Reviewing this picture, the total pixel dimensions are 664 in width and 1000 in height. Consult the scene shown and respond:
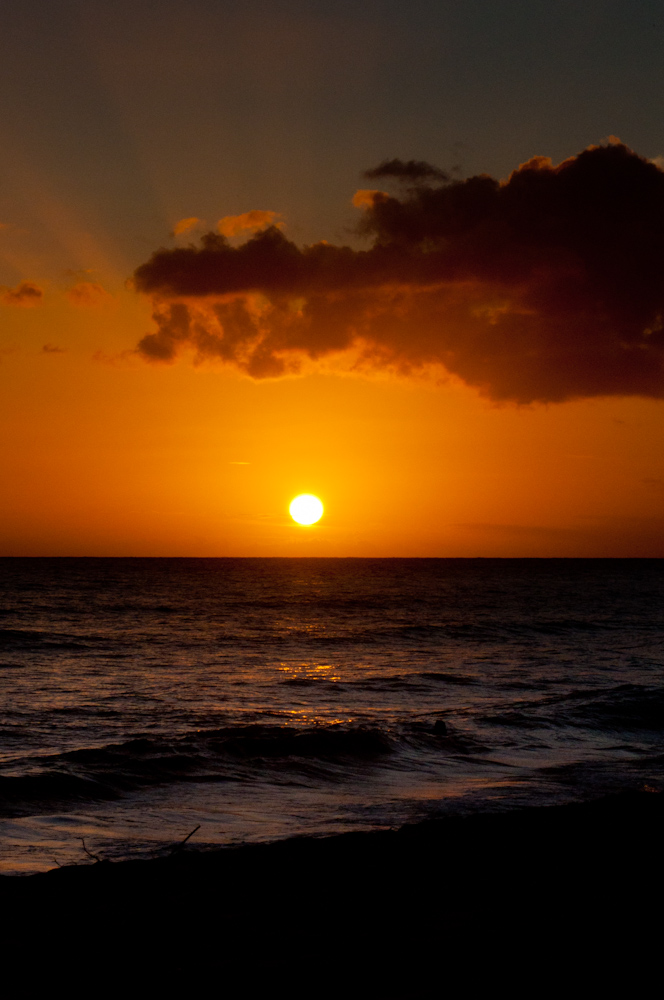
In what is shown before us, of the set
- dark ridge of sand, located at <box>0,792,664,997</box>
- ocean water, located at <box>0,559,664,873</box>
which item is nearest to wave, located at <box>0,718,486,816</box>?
ocean water, located at <box>0,559,664,873</box>

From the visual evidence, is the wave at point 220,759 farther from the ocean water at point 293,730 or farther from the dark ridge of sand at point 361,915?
the dark ridge of sand at point 361,915

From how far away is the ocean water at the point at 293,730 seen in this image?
12.4m

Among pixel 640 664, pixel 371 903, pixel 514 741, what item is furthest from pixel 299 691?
pixel 371 903

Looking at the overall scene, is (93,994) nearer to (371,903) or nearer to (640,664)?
(371,903)

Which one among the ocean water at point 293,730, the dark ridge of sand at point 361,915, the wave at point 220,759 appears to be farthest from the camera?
the wave at point 220,759

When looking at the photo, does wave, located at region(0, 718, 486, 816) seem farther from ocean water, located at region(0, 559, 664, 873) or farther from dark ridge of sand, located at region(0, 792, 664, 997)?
dark ridge of sand, located at region(0, 792, 664, 997)

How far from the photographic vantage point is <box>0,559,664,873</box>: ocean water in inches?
487

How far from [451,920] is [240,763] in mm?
9826

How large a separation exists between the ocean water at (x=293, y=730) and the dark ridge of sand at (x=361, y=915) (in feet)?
5.88

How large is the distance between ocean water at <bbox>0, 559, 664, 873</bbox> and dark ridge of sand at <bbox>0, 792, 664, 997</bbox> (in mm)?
1791

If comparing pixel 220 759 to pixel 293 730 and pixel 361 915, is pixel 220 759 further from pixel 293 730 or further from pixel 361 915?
pixel 361 915

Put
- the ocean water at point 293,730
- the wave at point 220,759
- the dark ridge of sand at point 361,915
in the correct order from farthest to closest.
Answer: the wave at point 220,759, the ocean water at point 293,730, the dark ridge of sand at point 361,915

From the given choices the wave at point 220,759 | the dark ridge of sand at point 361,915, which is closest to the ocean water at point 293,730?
the wave at point 220,759

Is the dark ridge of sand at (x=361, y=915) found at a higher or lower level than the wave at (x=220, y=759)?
higher
